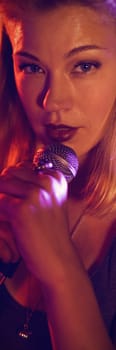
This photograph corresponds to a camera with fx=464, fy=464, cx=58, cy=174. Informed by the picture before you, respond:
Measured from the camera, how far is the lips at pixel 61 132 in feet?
3.58

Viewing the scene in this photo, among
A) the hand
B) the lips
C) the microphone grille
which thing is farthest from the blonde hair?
the hand

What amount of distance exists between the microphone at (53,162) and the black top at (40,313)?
28cm

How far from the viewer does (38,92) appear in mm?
1106

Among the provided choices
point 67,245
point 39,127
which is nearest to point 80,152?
point 39,127

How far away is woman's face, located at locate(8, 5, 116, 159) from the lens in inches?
39.5

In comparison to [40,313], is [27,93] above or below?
above

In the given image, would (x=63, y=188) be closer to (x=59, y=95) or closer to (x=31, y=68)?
(x=59, y=95)

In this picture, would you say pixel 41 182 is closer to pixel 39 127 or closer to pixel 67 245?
pixel 67 245

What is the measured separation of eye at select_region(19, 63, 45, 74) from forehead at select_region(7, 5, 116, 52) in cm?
7

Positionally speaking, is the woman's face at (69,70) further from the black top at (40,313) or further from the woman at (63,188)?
the black top at (40,313)

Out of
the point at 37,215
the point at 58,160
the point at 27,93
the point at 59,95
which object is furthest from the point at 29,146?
the point at 37,215

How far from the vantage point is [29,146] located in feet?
4.86

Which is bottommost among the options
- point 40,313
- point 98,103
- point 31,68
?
point 40,313

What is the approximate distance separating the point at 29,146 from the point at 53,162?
61 cm
